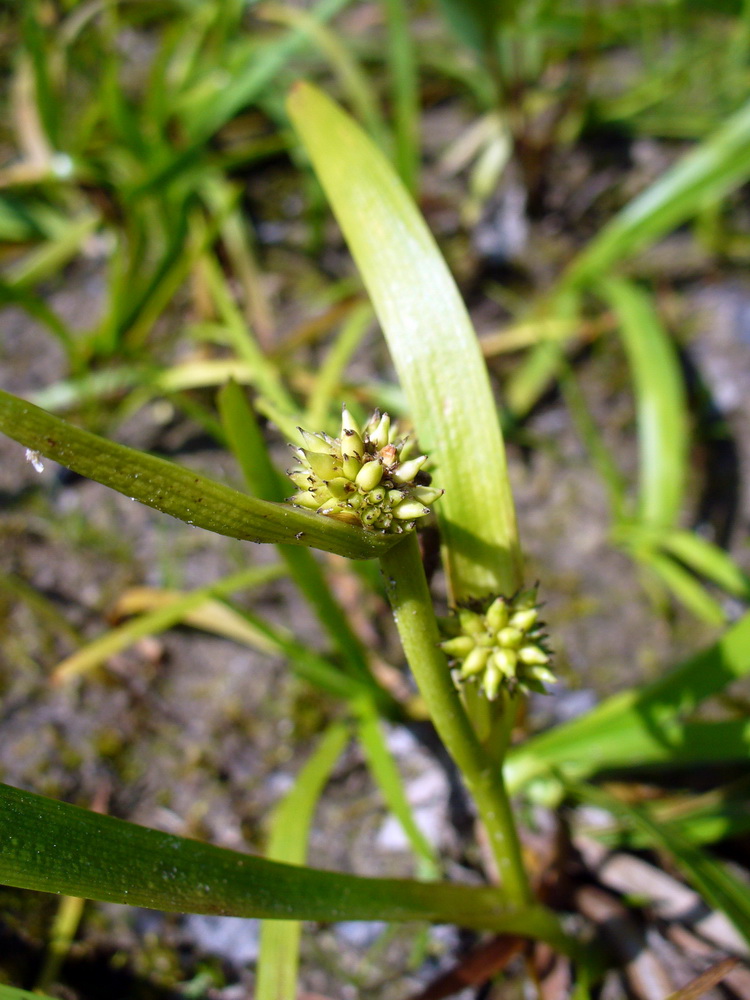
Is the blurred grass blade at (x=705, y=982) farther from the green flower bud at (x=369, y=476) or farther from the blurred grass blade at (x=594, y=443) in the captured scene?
the blurred grass blade at (x=594, y=443)

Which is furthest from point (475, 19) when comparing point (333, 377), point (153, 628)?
point (153, 628)

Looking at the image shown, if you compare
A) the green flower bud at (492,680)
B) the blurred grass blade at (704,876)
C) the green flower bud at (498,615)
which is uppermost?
the green flower bud at (498,615)

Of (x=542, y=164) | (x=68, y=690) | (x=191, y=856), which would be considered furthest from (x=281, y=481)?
(x=542, y=164)

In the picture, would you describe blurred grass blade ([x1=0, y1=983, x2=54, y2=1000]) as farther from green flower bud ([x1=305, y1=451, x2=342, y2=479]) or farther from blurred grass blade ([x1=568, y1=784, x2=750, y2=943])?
blurred grass blade ([x1=568, y1=784, x2=750, y2=943])

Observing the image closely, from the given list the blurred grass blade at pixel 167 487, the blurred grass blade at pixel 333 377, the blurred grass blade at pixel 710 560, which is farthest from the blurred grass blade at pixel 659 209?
the blurred grass blade at pixel 167 487

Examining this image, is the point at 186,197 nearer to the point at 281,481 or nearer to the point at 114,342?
the point at 114,342

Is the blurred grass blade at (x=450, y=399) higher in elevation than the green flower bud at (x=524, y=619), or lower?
higher
